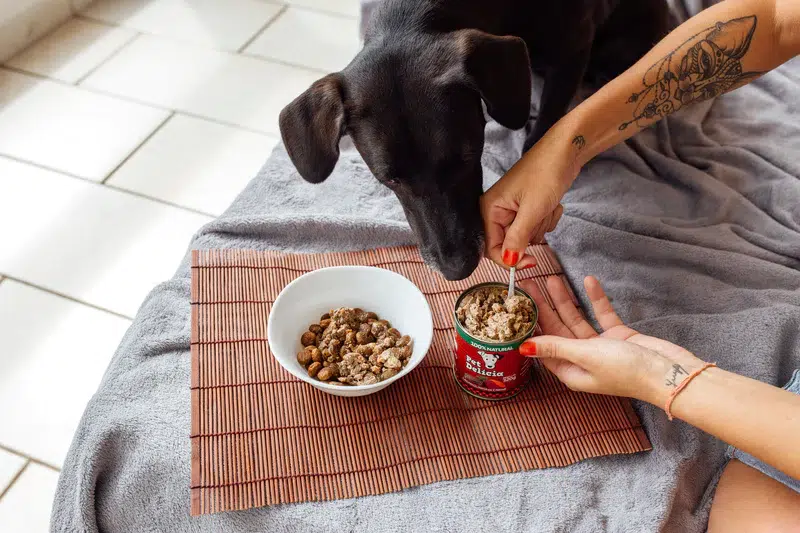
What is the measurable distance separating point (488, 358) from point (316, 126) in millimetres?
540

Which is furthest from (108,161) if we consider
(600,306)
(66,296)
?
(600,306)

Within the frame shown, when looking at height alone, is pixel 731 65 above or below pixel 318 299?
above

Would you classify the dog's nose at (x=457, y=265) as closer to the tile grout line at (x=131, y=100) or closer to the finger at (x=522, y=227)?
the finger at (x=522, y=227)

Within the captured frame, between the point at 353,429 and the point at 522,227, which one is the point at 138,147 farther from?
the point at 522,227

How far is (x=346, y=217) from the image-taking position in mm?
1795

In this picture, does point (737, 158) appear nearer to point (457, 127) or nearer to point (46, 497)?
point (457, 127)

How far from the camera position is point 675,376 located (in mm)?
1194

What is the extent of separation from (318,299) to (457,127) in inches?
18.9

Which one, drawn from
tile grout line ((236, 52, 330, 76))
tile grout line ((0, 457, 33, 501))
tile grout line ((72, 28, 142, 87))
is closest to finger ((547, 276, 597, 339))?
tile grout line ((0, 457, 33, 501))

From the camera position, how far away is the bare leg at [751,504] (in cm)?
122

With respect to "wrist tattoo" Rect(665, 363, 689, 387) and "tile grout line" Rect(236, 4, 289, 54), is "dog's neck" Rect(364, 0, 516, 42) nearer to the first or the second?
"wrist tattoo" Rect(665, 363, 689, 387)

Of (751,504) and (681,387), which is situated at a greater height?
(681,387)

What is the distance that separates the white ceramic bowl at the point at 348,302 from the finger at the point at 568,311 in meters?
0.29

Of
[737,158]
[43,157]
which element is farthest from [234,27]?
[737,158]
